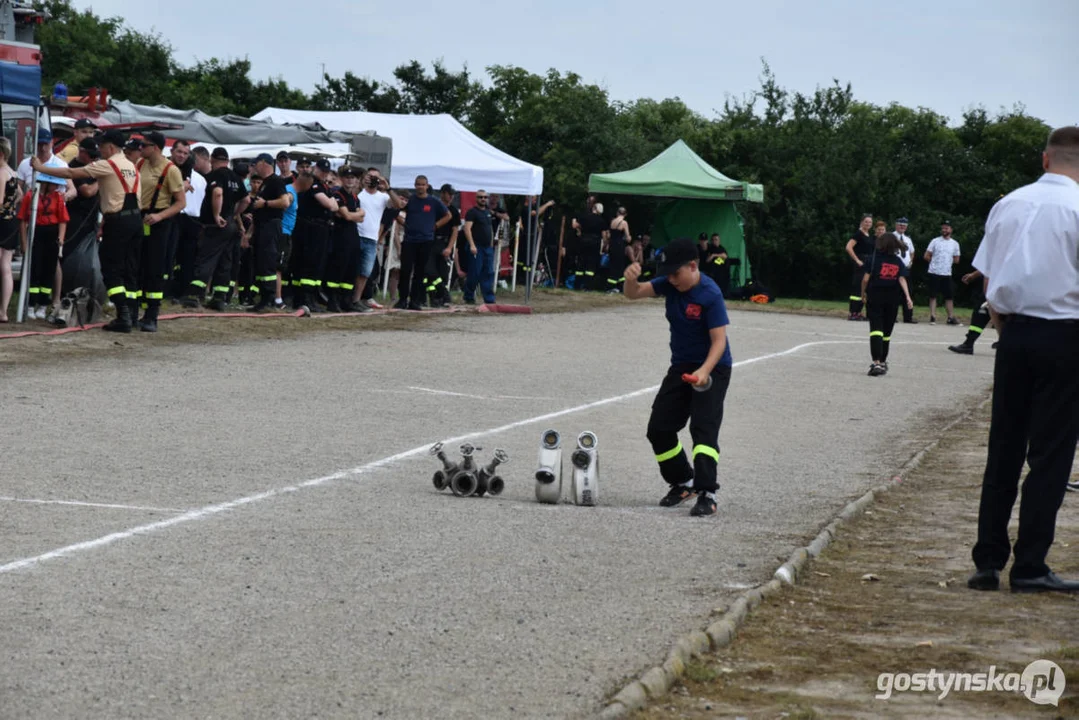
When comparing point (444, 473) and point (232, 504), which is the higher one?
point (444, 473)

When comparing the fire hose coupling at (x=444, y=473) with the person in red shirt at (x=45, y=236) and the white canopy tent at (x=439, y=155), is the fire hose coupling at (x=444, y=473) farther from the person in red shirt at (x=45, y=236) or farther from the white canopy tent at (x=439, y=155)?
the white canopy tent at (x=439, y=155)

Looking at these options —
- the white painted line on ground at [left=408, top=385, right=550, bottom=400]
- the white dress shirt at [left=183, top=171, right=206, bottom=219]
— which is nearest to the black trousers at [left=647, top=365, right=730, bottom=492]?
the white painted line on ground at [left=408, top=385, right=550, bottom=400]

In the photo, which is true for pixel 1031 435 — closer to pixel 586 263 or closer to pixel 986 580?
pixel 986 580

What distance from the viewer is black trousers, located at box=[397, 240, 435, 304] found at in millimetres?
25047

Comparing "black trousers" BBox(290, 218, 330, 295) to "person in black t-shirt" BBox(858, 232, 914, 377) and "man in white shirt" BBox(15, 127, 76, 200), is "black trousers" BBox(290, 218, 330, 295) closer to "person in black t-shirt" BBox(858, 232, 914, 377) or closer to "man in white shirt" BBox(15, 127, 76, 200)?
"man in white shirt" BBox(15, 127, 76, 200)

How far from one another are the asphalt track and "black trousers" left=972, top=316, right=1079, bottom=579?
114 cm

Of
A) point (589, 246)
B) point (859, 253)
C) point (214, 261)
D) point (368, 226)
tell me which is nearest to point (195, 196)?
point (214, 261)

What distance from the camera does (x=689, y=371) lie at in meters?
9.38

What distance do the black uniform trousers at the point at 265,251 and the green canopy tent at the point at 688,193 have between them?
17.1 metres

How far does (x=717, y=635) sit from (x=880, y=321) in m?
14.1

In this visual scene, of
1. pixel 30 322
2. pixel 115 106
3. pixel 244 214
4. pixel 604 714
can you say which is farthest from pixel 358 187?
pixel 604 714

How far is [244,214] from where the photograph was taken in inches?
834

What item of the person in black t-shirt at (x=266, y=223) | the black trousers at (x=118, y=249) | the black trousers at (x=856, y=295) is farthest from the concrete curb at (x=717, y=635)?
the black trousers at (x=856, y=295)

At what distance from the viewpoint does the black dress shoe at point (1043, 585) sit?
7133 mm
